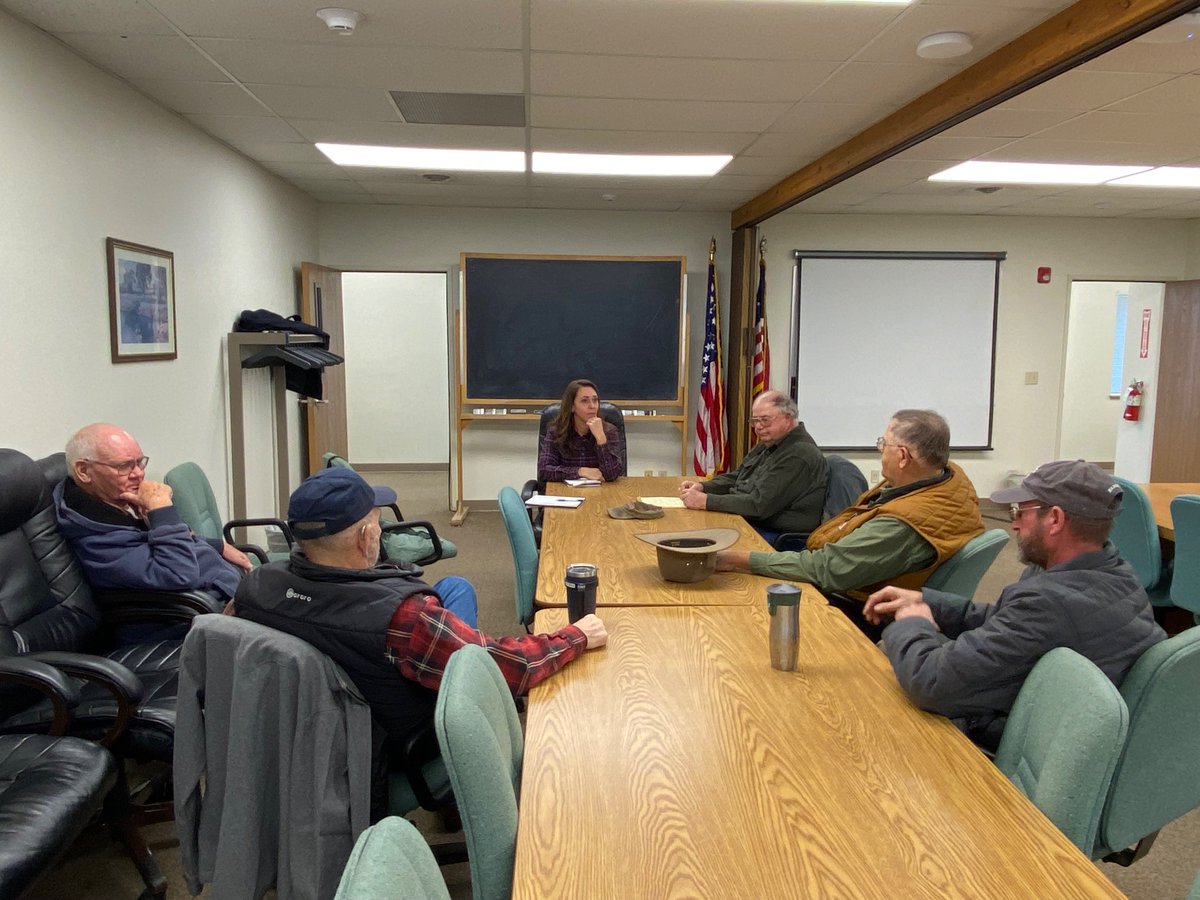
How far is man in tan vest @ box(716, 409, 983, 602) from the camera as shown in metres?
2.53

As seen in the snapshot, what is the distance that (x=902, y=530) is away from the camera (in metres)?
2.52

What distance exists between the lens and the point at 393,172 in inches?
210

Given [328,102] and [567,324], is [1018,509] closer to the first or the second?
[328,102]

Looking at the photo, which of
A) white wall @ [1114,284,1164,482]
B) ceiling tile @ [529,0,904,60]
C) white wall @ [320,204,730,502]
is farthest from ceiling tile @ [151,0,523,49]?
white wall @ [1114,284,1164,482]

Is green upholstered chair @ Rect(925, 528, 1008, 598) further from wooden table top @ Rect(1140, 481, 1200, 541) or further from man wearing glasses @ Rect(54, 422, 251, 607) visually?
man wearing glasses @ Rect(54, 422, 251, 607)

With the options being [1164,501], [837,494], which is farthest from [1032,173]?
[837,494]

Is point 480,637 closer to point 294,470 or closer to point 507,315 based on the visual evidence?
point 294,470

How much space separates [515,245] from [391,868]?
6.25 m

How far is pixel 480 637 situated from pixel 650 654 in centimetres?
40

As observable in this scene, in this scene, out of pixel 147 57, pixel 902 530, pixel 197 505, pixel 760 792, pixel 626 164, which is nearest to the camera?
pixel 760 792

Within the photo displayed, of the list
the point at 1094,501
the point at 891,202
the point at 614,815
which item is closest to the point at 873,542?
the point at 1094,501

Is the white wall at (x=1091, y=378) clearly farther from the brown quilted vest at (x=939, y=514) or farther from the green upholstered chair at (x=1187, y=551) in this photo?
the brown quilted vest at (x=939, y=514)

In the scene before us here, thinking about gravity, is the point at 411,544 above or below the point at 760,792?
below

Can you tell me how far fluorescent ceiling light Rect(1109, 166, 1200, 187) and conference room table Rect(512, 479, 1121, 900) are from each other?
4.61 metres
